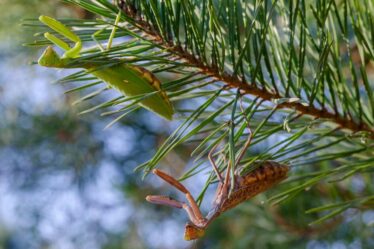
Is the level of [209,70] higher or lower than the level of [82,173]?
higher

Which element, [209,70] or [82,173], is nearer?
[209,70]

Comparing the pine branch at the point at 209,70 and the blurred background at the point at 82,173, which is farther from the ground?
the pine branch at the point at 209,70

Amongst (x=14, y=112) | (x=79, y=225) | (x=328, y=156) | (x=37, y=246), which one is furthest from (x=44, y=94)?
(x=328, y=156)

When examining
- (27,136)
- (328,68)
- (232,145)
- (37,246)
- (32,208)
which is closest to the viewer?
(232,145)

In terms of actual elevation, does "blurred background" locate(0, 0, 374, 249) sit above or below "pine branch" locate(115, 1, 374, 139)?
below

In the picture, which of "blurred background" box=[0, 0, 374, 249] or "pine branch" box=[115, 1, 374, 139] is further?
"blurred background" box=[0, 0, 374, 249]

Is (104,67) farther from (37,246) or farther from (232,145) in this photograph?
(37,246)

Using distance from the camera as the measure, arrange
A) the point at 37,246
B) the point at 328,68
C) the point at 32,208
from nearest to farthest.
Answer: the point at 328,68
the point at 32,208
the point at 37,246

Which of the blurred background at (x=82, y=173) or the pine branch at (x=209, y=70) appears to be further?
the blurred background at (x=82, y=173)
